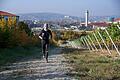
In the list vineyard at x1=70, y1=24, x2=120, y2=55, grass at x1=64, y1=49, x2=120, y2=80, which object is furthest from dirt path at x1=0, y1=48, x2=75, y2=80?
vineyard at x1=70, y1=24, x2=120, y2=55

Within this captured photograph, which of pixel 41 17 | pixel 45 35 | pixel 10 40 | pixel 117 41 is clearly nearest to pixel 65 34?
pixel 41 17

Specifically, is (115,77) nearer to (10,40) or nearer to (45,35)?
(45,35)

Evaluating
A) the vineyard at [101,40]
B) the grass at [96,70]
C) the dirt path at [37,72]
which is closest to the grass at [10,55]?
the dirt path at [37,72]

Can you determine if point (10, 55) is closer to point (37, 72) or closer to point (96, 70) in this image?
point (37, 72)

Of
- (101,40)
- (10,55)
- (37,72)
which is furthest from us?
(101,40)

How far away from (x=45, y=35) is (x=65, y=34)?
97196 millimetres

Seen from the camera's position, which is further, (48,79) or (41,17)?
(41,17)

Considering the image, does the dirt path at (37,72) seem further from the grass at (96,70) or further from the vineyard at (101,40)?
the vineyard at (101,40)

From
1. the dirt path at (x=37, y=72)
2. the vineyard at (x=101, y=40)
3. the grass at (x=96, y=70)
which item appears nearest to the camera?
the grass at (x=96, y=70)

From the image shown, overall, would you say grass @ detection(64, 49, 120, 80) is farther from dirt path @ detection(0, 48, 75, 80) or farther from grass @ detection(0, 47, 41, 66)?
grass @ detection(0, 47, 41, 66)

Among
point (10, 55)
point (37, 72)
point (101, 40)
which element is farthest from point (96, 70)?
point (101, 40)

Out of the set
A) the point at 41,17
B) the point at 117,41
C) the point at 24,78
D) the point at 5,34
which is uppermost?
the point at 24,78

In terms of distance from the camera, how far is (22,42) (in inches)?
1599

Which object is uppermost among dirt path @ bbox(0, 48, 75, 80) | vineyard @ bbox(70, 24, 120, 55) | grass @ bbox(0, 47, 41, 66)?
dirt path @ bbox(0, 48, 75, 80)
